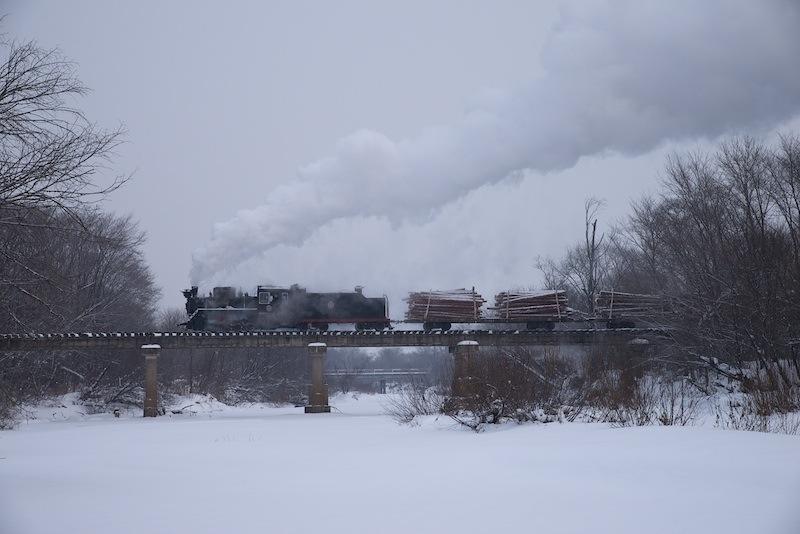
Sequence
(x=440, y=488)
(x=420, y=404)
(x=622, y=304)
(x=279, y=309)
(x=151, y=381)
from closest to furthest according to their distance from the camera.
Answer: (x=440, y=488) → (x=420, y=404) → (x=151, y=381) → (x=279, y=309) → (x=622, y=304)

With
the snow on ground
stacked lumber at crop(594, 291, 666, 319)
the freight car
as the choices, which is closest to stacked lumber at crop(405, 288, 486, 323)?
the freight car

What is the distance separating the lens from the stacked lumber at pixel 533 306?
139 ft

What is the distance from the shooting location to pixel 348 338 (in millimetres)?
41750

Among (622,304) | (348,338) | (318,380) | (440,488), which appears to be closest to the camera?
(440,488)

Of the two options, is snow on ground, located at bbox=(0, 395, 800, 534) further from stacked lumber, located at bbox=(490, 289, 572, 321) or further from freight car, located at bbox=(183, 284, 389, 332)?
stacked lumber, located at bbox=(490, 289, 572, 321)

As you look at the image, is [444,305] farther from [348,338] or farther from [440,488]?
[440,488]

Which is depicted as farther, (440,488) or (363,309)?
(363,309)

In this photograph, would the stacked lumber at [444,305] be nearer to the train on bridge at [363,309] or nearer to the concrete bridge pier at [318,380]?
the train on bridge at [363,309]

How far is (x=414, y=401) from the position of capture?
26.0m

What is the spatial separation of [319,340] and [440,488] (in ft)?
105

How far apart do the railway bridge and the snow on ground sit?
24370mm

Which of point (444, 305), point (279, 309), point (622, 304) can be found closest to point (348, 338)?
point (279, 309)

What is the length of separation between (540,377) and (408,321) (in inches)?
762

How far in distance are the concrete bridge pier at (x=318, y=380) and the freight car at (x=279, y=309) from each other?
149 centimetres
